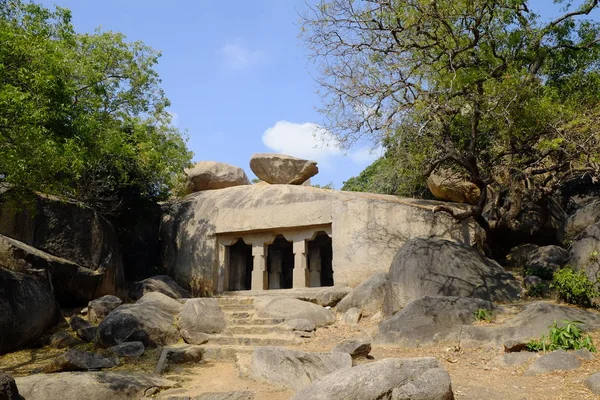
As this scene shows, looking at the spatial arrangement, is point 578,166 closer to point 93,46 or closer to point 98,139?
point 98,139

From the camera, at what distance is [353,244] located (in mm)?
16266

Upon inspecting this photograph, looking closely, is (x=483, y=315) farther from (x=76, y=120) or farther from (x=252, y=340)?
(x=76, y=120)

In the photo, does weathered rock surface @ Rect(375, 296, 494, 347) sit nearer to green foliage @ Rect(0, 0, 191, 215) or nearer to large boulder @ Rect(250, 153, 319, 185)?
green foliage @ Rect(0, 0, 191, 215)

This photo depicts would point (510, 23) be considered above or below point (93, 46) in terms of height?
below

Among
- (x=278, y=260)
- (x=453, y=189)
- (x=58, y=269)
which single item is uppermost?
(x=453, y=189)

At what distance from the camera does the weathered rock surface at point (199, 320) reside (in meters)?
11.6

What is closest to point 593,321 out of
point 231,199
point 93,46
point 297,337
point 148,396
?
point 297,337

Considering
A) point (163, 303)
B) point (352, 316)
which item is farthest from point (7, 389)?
point (352, 316)

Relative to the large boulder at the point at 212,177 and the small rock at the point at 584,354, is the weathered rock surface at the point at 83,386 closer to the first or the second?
the small rock at the point at 584,354

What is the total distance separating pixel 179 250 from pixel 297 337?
8.20 meters

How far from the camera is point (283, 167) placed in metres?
20.6

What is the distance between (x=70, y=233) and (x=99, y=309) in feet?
8.74

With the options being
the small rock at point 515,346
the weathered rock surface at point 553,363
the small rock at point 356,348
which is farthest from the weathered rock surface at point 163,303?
the weathered rock surface at point 553,363

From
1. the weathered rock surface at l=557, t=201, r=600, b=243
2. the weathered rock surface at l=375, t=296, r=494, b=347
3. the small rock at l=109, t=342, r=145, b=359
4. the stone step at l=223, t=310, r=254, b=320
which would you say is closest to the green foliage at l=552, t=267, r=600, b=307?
the weathered rock surface at l=375, t=296, r=494, b=347
